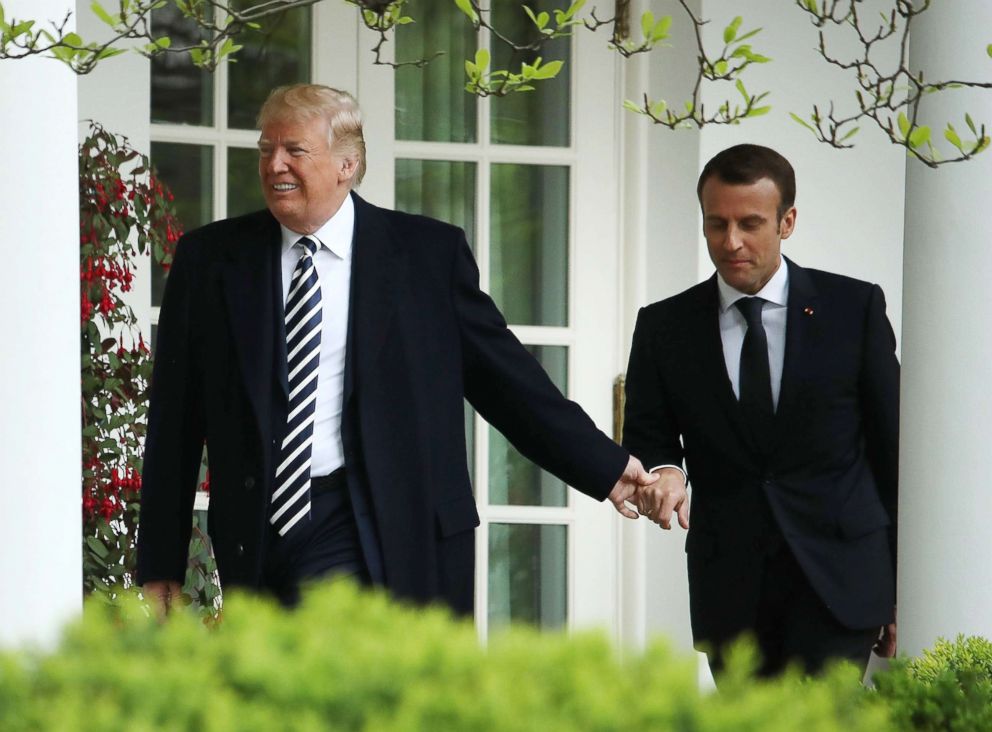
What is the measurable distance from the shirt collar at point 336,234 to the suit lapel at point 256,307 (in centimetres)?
Answer: 3

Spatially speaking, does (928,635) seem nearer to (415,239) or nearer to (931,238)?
(931,238)

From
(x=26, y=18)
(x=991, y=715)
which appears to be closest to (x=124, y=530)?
(x=26, y=18)

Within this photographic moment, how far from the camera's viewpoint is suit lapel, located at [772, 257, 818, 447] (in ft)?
14.1

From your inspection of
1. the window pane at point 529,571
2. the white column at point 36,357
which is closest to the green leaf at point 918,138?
the white column at point 36,357

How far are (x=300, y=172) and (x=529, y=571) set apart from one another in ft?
9.31

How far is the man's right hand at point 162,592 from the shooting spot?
157 inches

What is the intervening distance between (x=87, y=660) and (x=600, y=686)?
550mm

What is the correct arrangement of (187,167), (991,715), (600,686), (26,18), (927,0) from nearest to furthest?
1. (600,686)
2. (991,715)
3. (927,0)
4. (26,18)
5. (187,167)

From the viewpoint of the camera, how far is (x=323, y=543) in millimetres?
3787

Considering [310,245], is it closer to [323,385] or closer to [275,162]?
[275,162]

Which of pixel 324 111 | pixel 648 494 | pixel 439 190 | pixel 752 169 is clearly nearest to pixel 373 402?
pixel 324 111

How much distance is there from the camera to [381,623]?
6.39 feet

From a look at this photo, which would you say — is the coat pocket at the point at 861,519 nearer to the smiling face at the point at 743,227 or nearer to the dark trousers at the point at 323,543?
the smiling face at the point at 743,227

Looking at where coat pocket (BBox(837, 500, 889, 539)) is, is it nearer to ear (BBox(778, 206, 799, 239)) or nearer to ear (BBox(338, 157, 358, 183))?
ear (BBox(778, 206, 799, 239))
